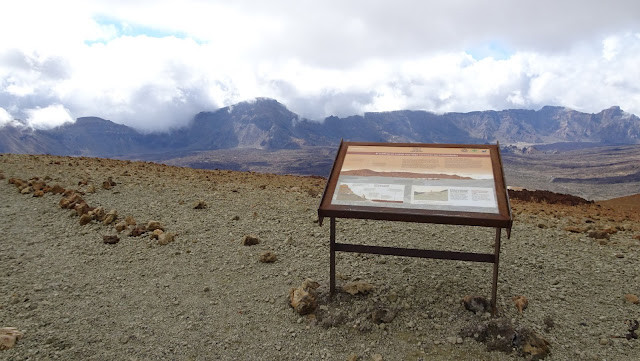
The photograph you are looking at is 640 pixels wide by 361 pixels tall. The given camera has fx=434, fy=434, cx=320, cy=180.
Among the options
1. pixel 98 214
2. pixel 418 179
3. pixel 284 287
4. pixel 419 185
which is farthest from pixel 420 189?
pixel 98 214

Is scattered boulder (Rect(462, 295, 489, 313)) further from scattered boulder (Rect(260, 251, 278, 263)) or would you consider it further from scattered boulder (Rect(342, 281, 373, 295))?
scattered boulder (Rect(260, 251, 278, 263))

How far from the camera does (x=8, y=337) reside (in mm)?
5629

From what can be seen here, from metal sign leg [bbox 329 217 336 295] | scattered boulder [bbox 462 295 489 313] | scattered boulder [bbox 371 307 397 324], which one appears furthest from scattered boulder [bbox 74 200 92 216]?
scattered boulder [bbox 462 295 489 313]

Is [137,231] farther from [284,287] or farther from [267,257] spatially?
[284,287]

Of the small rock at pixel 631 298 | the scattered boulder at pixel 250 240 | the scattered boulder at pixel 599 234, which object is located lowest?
the small rock at pixel 631 298

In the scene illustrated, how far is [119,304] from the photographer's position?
6918 mm

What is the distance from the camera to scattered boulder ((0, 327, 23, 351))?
5.55 metres

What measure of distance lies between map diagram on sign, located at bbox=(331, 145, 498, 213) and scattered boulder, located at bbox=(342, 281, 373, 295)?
1665mm

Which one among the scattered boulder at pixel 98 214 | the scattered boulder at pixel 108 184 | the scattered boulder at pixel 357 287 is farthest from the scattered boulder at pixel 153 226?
the scattered boulder at pixel 357 287

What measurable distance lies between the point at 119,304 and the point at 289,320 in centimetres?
278

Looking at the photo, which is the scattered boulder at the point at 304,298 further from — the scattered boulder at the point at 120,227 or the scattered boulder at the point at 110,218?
the scattered boulder at the point at 110,218

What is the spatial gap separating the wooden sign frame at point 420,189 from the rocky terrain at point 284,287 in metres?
0.86

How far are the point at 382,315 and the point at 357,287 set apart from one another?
0.79 m

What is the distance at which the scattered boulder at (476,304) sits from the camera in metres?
6.60
